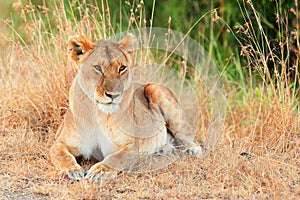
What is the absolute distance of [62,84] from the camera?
5.37 meters

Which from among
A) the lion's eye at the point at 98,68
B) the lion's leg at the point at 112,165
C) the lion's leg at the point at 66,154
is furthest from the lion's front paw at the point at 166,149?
the lion's eye at the point at 98,68

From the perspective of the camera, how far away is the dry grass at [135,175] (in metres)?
3.93

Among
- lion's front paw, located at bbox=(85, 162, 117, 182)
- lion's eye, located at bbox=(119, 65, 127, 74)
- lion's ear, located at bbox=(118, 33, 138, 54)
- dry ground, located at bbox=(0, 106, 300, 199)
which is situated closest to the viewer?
dry ground, located at bbox=(0, 106, 300, 199)

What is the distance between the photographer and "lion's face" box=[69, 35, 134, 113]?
4.05 meters

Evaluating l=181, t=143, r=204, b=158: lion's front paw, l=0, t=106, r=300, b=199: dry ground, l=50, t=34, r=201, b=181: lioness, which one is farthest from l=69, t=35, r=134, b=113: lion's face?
l=181, t=143, r=204, b=158: lion's front paw

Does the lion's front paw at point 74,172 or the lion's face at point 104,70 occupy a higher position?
the lion's face at point 104,70

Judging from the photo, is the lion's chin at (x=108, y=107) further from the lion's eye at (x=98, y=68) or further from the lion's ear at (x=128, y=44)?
the lion's ear at (x=128, y=44)

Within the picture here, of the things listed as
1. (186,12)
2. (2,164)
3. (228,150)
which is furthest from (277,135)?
(186,12)

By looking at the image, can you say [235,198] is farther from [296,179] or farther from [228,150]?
[228,150]

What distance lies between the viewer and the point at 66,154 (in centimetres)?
429

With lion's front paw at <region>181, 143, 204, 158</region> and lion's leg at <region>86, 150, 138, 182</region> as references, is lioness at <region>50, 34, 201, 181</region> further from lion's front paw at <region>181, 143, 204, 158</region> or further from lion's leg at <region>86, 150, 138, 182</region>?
lion's front paw at <region>181, 143, 204, 158</region>

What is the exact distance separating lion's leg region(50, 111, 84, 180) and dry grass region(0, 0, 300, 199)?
60 millimetres

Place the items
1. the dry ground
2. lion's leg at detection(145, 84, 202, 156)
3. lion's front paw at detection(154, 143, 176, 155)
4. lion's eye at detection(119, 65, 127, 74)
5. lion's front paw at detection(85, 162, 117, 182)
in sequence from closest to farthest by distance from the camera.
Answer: the dry ground < lion's front paw at detection(85, 162, 117, 182) < lion's eye at detection(119, 65, 127, 74) < lion's front paw at detection(154, 143, 176, 155) < lion's leg at detection(145, 84, 202, 156)

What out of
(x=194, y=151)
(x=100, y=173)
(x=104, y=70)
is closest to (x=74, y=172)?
(x=100, y=173)
